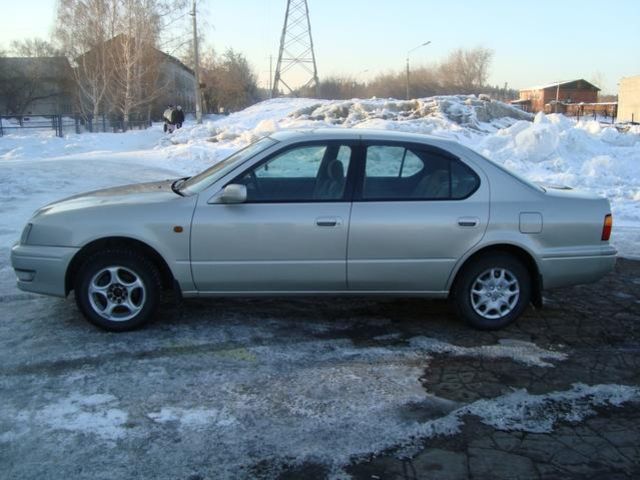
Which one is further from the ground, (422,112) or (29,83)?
(29,83)

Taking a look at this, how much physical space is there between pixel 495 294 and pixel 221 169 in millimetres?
2455

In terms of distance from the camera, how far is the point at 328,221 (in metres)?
4.75

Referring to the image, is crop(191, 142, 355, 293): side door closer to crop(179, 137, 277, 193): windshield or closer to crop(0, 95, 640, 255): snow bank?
crop(179, 137, 277, 193): windshield

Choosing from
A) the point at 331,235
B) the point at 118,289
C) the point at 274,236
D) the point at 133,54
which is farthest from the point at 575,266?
the point at 133,54

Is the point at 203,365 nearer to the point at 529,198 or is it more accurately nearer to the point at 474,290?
the point at 474,290

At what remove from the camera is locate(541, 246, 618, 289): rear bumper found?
497 cm

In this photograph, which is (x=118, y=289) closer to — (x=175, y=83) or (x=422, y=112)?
(x=422, y=112)

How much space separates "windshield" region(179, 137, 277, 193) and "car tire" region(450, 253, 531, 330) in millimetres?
1930

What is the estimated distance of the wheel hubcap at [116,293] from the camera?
15.6 ft

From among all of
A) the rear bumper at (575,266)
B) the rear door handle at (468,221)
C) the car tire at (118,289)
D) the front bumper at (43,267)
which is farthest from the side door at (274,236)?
the rear bumper at (575,266)

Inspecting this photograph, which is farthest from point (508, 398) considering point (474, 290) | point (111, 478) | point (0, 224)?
point (0, 224)

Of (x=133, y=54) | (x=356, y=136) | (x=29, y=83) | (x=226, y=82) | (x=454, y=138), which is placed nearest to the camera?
(x=356, y=136)

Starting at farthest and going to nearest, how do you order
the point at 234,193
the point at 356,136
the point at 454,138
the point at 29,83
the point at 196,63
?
the point at 29,83 → the point at 196,63 → the point at 454,138 → the point at 356,136 → the point at 234,193

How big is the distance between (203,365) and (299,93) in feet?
236
